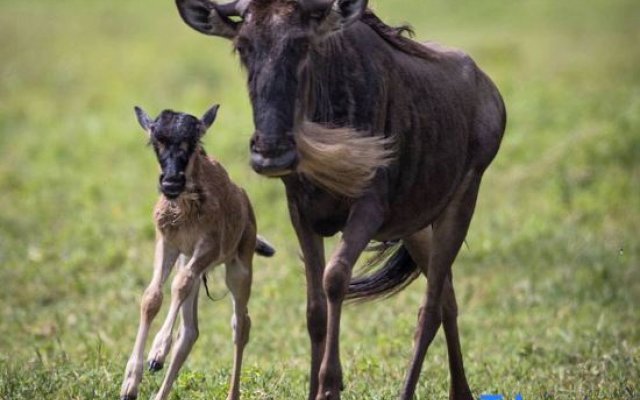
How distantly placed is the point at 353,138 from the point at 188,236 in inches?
49.8

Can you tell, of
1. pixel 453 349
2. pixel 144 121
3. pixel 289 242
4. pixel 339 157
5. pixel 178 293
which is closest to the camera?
pixel 339 157

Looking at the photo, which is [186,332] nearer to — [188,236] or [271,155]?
[188,236]

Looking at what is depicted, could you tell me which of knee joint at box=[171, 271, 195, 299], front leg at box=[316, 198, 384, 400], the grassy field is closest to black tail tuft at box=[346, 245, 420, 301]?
the grassy field

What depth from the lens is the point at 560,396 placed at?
317 inches

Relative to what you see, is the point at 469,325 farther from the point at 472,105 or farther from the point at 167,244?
the point at 167,244

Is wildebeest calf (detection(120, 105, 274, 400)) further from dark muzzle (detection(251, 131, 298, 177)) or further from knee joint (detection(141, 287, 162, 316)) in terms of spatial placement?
dark muzzle (detection(251, 131, 298, 177))

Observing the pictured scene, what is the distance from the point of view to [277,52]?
6.42 metres

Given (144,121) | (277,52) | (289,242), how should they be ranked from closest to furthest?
(277,52), (144,121), (289,242)

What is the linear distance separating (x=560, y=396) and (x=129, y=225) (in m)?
7.12

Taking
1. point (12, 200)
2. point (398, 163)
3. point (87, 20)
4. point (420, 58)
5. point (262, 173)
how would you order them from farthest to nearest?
point (87, 20), point (12, 200), point (420, 58), point (398, 163), point (262, 173)

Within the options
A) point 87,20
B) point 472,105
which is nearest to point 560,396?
point 472,105

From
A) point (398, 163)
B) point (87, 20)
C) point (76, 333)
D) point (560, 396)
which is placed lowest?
point (87, 20)

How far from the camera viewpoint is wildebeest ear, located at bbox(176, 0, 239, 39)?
674 centimetres

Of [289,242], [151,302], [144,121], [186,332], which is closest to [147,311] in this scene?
[151,302]
